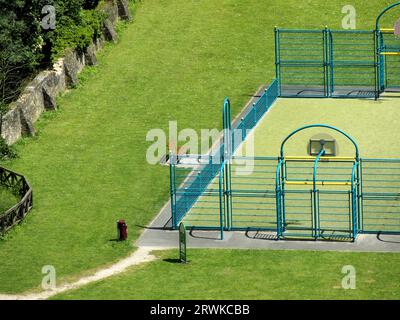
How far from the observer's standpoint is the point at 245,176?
2562 inches

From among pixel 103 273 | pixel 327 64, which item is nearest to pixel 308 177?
pixel 327 64

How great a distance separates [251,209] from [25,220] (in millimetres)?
8375

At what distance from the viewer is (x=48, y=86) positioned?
235ft

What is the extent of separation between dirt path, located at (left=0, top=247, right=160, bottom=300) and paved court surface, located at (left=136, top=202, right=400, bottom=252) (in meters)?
0.87

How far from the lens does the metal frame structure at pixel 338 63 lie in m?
74.2

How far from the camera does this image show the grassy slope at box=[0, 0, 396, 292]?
60.1 metres

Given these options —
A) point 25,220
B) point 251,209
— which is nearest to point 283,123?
point 251,209

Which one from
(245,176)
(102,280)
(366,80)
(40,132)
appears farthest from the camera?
(366,80)

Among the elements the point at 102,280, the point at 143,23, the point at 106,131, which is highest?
the point at 143,23

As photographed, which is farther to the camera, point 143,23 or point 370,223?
point 143,23

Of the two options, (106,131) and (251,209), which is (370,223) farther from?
(106,131)
